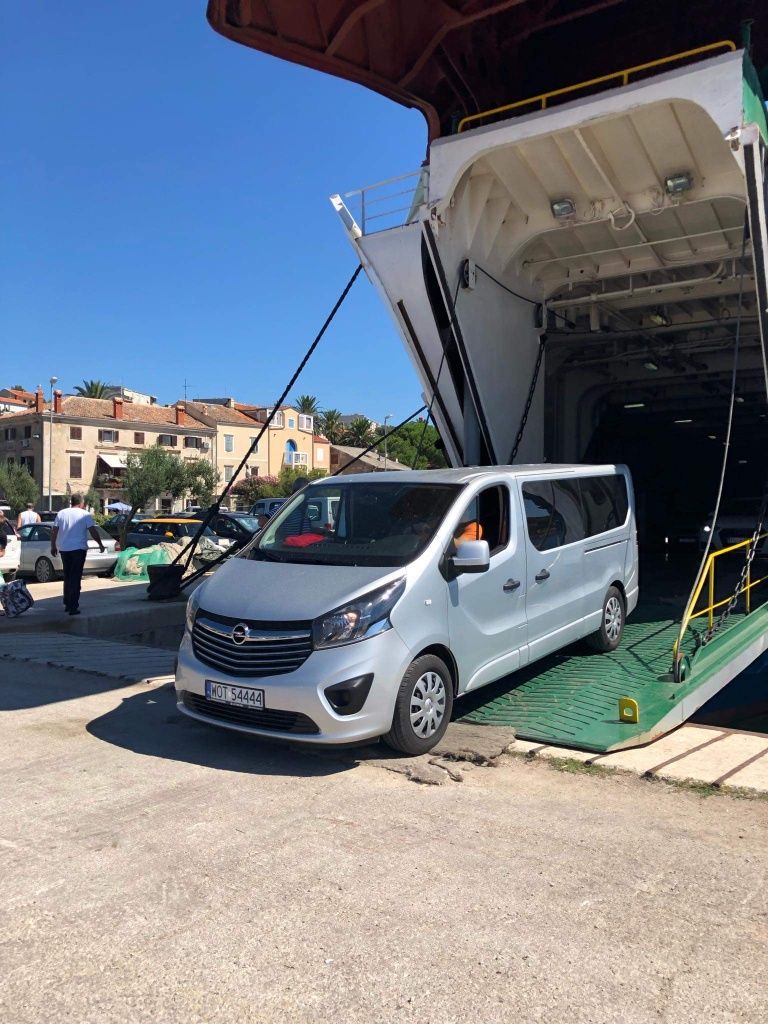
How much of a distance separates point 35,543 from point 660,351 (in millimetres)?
14066

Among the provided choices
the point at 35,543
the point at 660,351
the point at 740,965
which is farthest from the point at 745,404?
the point at 740,965

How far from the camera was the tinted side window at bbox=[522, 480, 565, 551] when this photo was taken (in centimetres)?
670

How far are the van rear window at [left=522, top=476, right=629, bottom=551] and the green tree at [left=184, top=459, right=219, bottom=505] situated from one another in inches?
1902

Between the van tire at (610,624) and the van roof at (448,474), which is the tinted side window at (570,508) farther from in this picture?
the van tire at (610,624)

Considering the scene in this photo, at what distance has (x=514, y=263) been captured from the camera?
1286 centimetres

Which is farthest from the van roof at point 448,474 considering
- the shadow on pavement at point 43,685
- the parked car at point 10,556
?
the parked car at point 10,556

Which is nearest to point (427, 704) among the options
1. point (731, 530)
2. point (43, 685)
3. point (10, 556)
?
point (43, 685)

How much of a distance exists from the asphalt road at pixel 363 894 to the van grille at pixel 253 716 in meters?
0.27

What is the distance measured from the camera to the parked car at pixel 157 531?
2200 centimetres

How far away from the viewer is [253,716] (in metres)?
5.13

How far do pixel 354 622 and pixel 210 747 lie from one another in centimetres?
141

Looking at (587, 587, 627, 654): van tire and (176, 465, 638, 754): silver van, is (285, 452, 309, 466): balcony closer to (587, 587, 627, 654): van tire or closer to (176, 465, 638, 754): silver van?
(587, 587, 627, 654): van tire

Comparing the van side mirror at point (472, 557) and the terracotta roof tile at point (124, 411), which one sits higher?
the terracotta roof tile at point (124, 411)

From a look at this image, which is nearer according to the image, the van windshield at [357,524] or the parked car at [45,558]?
the van windshield at [357,524]
